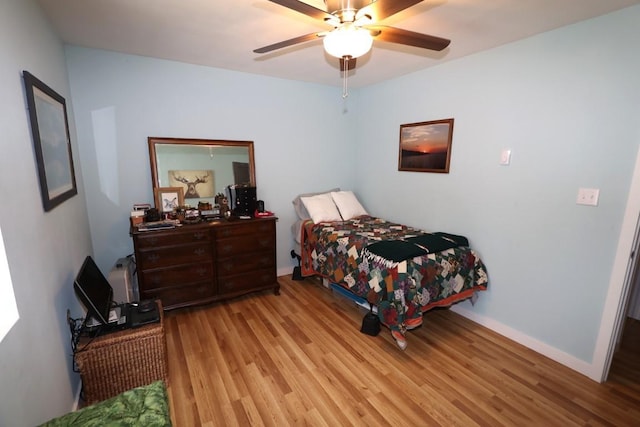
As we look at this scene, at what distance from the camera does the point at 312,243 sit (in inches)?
127

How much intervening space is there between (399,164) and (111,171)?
294 cm

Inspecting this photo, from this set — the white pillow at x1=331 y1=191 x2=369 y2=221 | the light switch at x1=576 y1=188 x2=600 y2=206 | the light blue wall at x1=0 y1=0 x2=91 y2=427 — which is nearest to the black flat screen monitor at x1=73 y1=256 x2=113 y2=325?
the light blue wall at x1=0 y1=0 x2=91 y2=427

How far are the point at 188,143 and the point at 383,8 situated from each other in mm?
2301

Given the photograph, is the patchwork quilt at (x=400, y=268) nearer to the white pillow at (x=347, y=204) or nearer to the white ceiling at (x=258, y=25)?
the white pillow at (x=347, y=204)

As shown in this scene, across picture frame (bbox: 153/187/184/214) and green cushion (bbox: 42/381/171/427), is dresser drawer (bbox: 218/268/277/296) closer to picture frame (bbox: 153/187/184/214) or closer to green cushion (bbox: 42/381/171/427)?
picture frame (bbox: 153/187/184/214)

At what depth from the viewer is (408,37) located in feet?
5.08

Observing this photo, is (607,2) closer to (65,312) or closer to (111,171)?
(65,312)

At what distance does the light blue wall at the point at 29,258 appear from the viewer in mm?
1066

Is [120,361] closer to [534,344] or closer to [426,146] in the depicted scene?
[534,344]

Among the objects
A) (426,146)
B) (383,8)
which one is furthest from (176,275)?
(426,146)

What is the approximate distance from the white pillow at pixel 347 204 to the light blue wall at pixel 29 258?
2567 millimetres

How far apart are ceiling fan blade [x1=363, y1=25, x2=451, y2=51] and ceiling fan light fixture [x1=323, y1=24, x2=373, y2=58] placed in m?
0.09

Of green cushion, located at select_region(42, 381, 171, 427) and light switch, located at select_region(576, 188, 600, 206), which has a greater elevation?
light switch, located at select_region(576, 188, 600, 206)

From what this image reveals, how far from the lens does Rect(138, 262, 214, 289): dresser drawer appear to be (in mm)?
2498
